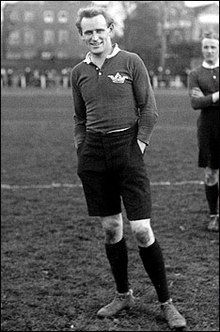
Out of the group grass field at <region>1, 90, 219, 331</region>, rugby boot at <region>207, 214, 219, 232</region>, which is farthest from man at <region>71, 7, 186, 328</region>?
rugby boot at <region>207, 214, 219, 232</region>

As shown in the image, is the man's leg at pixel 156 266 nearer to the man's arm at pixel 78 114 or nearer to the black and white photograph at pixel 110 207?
the black and white photograph at pixel 110 207

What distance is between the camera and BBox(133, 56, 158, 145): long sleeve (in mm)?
3576

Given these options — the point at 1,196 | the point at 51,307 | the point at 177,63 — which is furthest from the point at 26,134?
the point at 177,63

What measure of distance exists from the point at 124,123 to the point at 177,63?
35.3 metres

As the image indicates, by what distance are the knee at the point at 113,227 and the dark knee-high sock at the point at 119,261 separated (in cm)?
5

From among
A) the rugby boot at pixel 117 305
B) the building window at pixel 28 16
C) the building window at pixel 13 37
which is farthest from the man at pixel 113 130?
the building window at pixel 13 37

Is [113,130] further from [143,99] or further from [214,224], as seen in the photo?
[214,224]

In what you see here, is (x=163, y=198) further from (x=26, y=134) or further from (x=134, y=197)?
(x=26, y=134)

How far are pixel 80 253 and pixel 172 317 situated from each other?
1950 mm

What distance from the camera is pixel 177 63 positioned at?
3828cm

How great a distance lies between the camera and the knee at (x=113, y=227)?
430cm

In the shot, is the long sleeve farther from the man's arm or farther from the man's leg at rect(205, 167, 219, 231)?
the man's leg at rect(205, 167, 219, 231)

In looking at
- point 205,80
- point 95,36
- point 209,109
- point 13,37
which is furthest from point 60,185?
point 95,36

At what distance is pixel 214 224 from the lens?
7.02 meters
